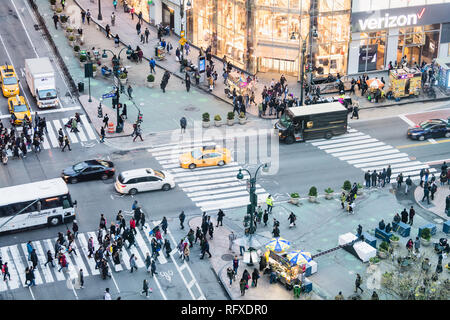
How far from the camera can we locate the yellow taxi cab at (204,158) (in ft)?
169

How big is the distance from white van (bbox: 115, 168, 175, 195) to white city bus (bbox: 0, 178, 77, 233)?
4.13 meters

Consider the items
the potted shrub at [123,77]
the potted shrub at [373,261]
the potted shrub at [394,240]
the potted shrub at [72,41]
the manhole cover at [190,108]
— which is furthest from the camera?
the potted shrub at [72,41]

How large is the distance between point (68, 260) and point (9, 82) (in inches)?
1116

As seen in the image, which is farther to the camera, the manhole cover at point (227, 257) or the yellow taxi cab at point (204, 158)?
the yellow taxi cab at point (204, 158)

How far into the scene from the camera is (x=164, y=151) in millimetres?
54250

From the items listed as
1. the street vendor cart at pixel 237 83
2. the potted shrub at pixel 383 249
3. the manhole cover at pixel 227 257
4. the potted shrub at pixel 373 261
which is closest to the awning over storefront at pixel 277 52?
the street vendor cart at pixel 237 83

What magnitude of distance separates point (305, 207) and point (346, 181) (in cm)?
320

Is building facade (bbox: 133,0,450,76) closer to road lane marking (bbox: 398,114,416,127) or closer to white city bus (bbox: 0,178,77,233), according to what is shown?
road lane marking (bbox: 398,114,416,127)

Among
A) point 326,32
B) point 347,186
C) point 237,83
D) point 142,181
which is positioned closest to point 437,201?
point 347,186

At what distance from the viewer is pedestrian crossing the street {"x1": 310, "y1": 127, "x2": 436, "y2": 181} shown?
171 ft

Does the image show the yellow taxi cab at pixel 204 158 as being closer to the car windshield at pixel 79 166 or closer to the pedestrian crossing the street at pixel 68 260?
the car windshield at pixel 79 166

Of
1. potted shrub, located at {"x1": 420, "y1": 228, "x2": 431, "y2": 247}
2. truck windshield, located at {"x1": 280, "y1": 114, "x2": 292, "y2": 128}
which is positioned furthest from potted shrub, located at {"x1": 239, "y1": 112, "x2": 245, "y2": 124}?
potted shrub, located at {"x1": 420, "y1": 228, "x2": 431, "y2": 247}

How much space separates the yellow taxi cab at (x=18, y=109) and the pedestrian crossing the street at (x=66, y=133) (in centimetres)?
99
